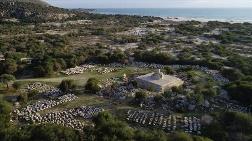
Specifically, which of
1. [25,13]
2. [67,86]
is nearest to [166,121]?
[67,86]

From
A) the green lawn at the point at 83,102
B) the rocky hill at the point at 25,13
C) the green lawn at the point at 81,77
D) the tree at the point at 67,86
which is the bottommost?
the green lawn at the point at 83,102

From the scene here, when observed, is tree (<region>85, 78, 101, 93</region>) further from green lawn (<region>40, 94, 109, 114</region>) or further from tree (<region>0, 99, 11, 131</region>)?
tree (<region>0, 99, 11, 131</region>)

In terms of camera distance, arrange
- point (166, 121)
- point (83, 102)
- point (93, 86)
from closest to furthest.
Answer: point (166, 121) < point (83, 102) < point (93, 86)

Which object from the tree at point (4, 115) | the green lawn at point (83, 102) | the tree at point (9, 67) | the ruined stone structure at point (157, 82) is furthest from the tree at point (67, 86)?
the tree at point (9, 67)

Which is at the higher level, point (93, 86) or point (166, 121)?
point (93, 86)

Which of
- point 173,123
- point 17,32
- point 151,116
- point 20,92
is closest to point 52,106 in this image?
A: point 20,92

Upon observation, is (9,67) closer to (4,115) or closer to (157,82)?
(4,115)

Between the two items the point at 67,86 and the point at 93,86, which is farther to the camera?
the point at 67,86

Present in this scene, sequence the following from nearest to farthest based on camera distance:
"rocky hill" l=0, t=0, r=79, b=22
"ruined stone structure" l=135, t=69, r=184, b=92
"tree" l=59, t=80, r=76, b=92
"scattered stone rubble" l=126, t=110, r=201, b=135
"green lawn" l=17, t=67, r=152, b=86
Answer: "scattered stone rubble" l=126, t=110, r=201, b=135 < "tree" l=59, t=80, r=76, b=92 < "ruined stone structure" l=135, t=69, r=184, b=92 < "green lawn" l=17, t=67, r=152, b=86 < "rocky hill" l=0, t=0, r=79, b=22

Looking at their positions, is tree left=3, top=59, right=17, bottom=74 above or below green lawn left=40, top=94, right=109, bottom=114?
above

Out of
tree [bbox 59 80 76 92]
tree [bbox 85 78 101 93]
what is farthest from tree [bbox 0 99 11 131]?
tree [bbox 85 78 101 93]

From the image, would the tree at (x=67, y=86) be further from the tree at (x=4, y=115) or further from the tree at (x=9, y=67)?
the tree at (x=9, y=67)
